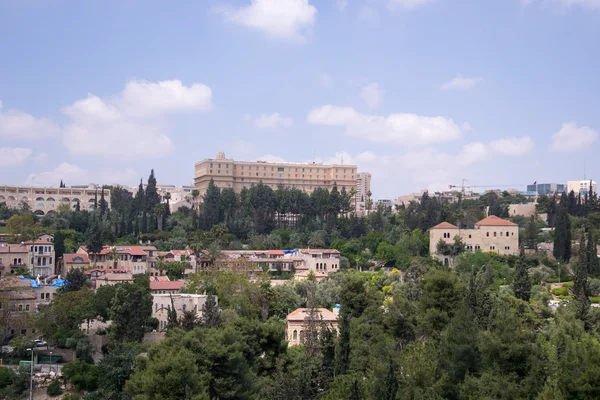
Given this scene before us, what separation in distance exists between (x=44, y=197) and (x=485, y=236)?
227ft

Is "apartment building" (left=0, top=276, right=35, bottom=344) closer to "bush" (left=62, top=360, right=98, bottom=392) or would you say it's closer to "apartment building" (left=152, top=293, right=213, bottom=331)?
"bush" (left=62, top=360, right=98, bottom=392)

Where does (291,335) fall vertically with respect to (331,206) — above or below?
below

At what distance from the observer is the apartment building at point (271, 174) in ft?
346

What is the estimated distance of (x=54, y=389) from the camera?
1503 inches

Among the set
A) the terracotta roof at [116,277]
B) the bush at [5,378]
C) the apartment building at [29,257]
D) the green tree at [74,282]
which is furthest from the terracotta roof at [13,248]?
the bush at [5,378]

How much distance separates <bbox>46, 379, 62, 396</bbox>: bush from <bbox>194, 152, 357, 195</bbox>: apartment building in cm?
6694

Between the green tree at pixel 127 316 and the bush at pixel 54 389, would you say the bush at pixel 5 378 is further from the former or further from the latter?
the green tree at pixel 127 316

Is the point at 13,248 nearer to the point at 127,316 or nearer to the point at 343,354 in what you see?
the point at 127,316

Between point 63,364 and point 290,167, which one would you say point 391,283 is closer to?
point 63,364

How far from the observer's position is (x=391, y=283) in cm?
5550

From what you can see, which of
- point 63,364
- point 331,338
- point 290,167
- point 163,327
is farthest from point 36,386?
point 290,167

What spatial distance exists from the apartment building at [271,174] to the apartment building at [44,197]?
1675 centimetres

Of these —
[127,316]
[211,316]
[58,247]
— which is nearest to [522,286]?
[211,316]

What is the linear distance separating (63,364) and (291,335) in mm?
13875
